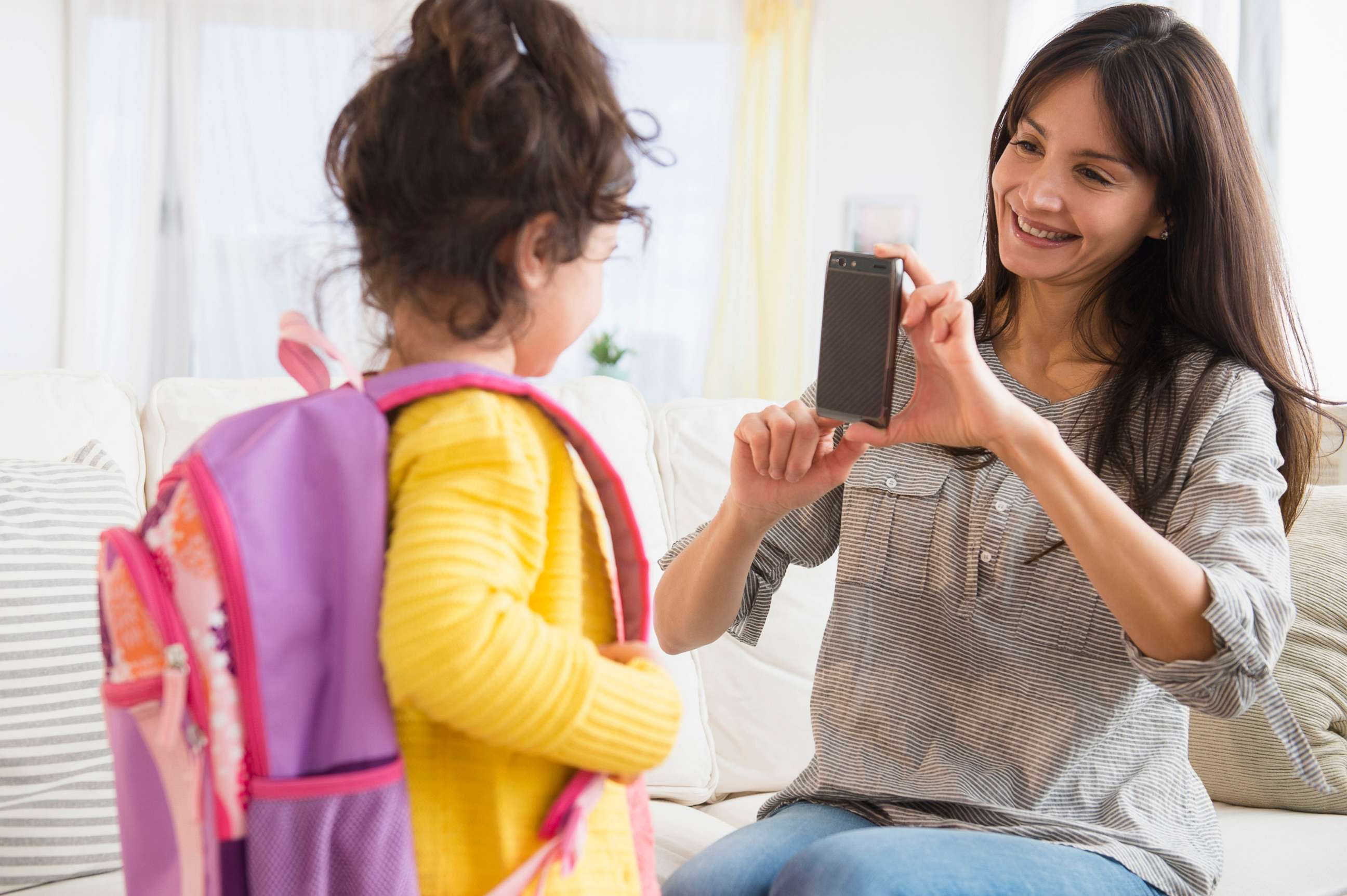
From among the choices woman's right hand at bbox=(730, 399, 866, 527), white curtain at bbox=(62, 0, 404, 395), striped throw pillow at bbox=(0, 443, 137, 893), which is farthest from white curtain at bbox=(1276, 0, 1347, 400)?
white curtain at bbox=(62, 0, 404, 395)

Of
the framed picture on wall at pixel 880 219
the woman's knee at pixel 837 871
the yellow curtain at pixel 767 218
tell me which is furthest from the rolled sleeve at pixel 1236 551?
the framed picture on wall at pixel 880 219

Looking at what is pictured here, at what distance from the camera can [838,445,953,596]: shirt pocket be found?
121cm

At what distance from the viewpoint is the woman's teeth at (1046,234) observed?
3.83 feet

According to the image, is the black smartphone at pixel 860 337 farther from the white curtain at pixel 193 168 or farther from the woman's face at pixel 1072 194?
the white curtain at pixel 193 168

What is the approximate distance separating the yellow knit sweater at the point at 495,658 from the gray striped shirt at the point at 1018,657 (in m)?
0.51

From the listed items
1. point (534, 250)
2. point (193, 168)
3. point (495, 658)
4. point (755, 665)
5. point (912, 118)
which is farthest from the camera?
Result: point (912, 118)

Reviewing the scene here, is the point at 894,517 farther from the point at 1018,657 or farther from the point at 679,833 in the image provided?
the point at 679,833

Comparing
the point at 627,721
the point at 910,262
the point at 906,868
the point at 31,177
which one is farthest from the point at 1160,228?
the point at 31,177

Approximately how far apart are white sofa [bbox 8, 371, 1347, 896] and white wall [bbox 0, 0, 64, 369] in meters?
2.46

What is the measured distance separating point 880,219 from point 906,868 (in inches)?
150

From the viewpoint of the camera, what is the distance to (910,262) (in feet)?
3.28

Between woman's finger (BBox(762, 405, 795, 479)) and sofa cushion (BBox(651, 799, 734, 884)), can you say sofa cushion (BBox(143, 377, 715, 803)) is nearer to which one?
sofa cushion (BBox(651, 799, 734, 884))

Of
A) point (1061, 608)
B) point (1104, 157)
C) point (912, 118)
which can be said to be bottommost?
point (1061, 608)

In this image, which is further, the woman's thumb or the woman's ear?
the woman's ear
